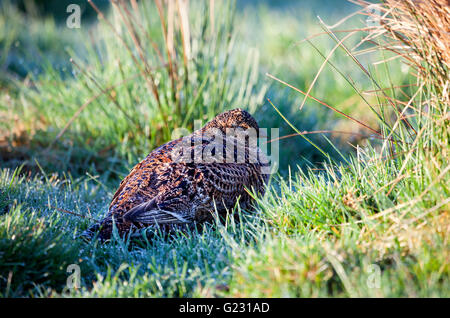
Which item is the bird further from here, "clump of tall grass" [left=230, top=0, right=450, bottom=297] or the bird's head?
"clump of tall grass" [left=230, top=0, right=450, bottom=297]

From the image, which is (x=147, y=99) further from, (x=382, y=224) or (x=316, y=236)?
(x=382, y=224)

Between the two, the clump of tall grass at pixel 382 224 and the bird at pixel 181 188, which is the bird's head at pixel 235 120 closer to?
the bird at pixel 181 188

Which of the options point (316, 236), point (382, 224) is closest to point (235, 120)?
point (316, 236)

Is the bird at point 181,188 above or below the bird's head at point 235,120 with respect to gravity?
below

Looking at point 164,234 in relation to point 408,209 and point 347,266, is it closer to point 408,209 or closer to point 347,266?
point 347,266

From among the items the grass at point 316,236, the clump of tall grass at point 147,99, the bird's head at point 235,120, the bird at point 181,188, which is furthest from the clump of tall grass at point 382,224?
the clump of tall grass at point 147,99

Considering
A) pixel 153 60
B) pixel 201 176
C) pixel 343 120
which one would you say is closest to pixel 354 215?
pixel 201 176

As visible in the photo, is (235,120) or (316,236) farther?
(235,120)

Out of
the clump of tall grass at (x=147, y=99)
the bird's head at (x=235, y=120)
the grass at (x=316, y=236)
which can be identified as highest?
the clump of tall grass at (x=147, y=99)
